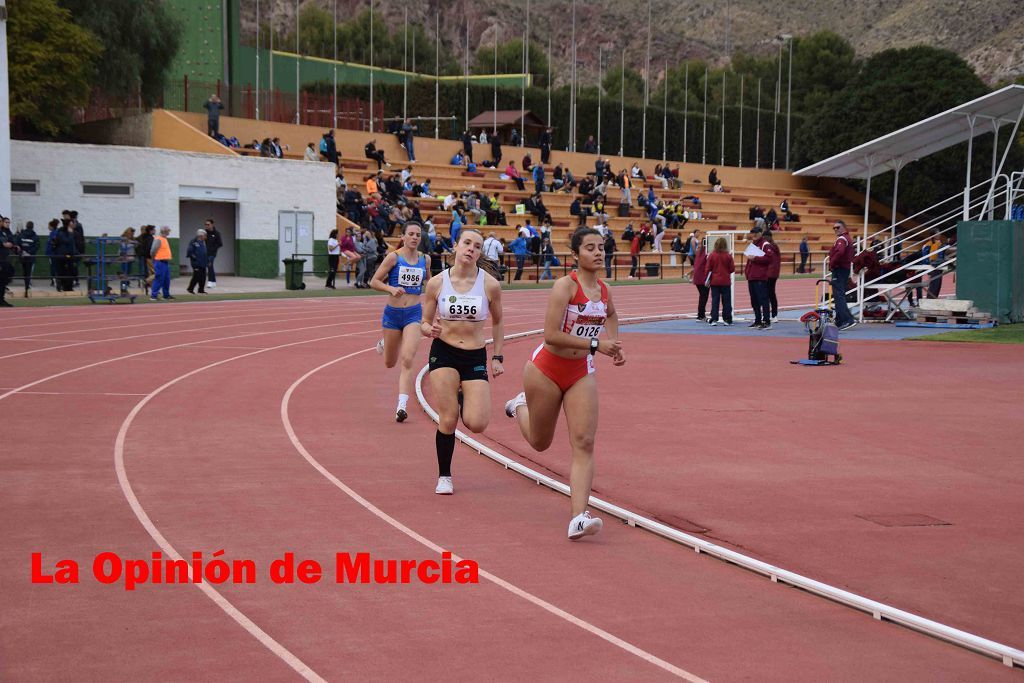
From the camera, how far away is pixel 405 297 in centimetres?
1275

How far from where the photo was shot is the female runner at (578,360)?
25.0ft

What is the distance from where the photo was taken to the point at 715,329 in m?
24.4

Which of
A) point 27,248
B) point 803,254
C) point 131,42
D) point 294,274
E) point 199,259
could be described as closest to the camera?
point 27,248

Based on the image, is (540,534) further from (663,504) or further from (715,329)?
(715,329)

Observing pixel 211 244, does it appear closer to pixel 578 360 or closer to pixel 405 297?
pixel 405 297

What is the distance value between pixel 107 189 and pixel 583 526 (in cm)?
3210

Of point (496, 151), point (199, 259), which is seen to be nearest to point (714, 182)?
point (496, 151)

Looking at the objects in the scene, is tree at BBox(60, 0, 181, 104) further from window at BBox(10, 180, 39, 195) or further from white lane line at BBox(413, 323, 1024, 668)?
white lane line at BBox(413, 323, 1024, 668)

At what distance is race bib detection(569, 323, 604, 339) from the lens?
775cm

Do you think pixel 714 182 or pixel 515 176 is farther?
pixel 714 182

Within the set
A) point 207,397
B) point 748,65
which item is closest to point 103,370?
point 207,397

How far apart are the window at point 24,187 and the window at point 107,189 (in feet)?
4.43

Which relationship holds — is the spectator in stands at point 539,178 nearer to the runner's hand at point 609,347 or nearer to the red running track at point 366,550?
the red running track at point 366,550

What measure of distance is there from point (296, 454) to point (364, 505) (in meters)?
2.22
